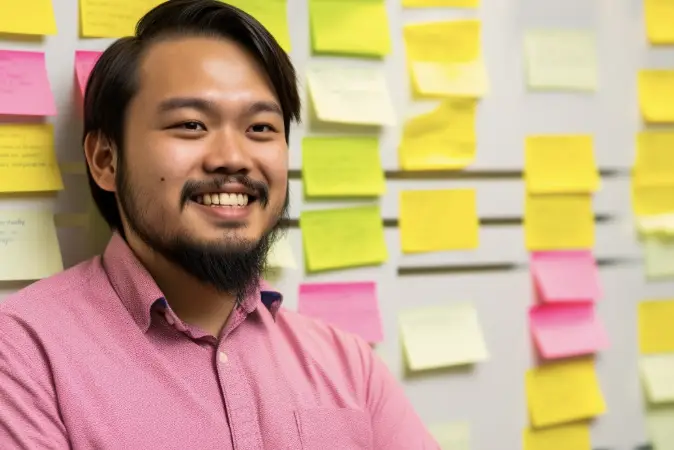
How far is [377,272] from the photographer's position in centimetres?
159


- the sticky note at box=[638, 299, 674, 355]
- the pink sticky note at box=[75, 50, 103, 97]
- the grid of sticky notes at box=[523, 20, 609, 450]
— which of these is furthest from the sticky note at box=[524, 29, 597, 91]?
the pink sticky note at box=[75, 50, 103, 97]

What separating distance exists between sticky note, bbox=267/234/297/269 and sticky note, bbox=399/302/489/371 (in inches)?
9.0

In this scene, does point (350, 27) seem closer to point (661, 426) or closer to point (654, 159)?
point (654, 159)

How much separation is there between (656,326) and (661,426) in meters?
0.20

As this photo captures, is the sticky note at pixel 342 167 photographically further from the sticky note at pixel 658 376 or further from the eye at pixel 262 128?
the sticky note at pixel 658 376

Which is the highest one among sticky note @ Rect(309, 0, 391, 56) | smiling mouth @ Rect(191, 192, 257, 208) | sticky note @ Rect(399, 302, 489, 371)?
sticky note @ Rect(309, 0, 391, 56)

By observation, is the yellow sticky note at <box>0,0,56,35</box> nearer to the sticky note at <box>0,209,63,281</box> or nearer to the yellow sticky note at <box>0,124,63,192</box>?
the yellow sticky note at <box>0,124,63,192</box>

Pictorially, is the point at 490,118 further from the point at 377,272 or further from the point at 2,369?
the point at 2,369

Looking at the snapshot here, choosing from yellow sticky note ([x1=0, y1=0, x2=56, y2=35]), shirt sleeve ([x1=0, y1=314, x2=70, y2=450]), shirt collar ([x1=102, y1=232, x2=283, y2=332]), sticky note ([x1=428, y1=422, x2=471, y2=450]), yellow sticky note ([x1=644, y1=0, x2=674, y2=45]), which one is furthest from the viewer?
yellow sticky note ([x1=644, y1=0, x2=674, y2=45])

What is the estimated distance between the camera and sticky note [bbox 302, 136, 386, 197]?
1.53 m

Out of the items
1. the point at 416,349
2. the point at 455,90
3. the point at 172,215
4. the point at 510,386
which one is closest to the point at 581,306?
the point at 510,386

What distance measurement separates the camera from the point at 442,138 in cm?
162

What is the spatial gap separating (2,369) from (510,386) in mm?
935

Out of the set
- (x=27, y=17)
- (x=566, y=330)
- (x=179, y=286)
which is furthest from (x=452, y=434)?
(x=27, y=17)
